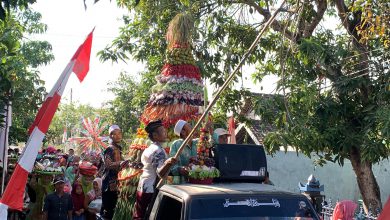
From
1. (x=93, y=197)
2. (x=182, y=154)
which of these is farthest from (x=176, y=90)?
(x=93, y=197)

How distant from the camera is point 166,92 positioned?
8266mm

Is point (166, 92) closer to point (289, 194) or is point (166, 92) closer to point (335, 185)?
point (289, 194)

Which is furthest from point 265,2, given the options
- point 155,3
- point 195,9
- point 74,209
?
point 74,209

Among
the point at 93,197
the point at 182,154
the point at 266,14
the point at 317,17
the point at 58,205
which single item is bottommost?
the point at 58,205

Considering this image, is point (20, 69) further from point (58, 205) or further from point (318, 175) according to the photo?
point (318, 175)

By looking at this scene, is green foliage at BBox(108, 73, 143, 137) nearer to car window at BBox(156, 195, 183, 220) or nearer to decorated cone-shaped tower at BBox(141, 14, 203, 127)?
decorated cone-shaped tower at BBox(141, 14, 203, 127)

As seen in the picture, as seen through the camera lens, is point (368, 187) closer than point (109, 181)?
No

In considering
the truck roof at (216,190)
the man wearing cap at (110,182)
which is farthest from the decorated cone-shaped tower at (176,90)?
the truck roof at (216,190)

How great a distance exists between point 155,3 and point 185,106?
389 cm

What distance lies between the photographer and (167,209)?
5.09m

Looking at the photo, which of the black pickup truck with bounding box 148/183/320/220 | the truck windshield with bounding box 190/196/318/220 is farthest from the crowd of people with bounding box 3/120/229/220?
the truck windshield with bounding box 190/196/318/220

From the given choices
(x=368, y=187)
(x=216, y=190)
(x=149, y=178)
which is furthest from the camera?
(x=368, y=187)

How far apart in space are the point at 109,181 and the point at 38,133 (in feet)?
7.68

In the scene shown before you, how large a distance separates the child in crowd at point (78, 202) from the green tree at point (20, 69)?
1736 millimetres
